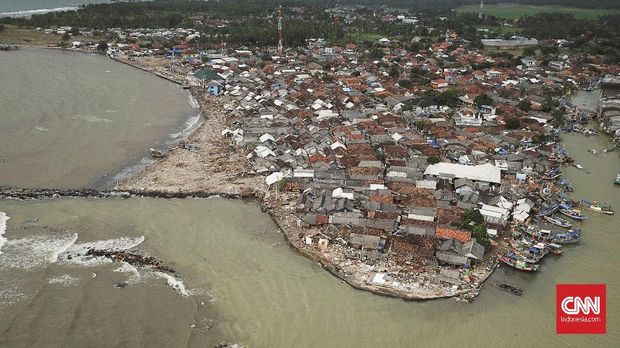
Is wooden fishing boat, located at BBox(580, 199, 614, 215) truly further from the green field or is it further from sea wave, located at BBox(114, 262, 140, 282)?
the green field

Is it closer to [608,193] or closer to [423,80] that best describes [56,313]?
[608,193]

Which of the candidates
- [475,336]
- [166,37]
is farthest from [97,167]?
[166,37]

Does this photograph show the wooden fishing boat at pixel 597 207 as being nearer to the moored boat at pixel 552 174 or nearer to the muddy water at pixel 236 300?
the muddy water at pixel 236 300

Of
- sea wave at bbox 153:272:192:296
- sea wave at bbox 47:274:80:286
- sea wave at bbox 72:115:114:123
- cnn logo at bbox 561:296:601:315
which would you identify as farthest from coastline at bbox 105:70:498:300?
sea wave at bbox 72:115:114:123

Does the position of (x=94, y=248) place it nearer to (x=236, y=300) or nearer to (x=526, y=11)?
(x=236, y=300)

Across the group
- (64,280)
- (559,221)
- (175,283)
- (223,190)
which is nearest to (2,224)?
(64,280)
